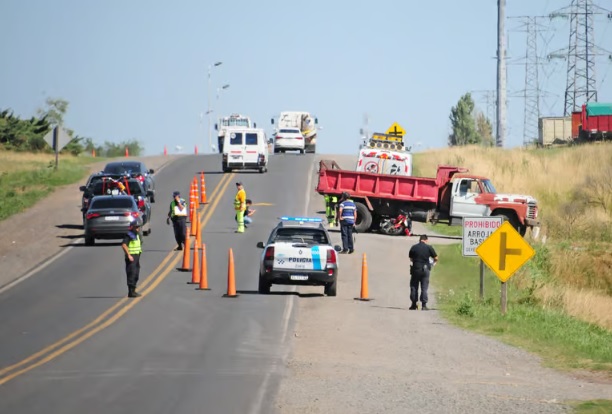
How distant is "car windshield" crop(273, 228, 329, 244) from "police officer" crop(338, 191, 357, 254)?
861cm

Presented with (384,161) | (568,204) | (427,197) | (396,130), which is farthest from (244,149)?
(427,197)

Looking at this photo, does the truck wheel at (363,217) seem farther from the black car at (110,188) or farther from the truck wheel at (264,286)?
the truck wheel at (264,286)

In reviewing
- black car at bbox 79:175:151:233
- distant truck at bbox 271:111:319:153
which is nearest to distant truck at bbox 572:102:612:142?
distant truck at bbox 271:111:319:153

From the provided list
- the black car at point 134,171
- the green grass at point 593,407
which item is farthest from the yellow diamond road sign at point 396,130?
the green grass at point 593,407

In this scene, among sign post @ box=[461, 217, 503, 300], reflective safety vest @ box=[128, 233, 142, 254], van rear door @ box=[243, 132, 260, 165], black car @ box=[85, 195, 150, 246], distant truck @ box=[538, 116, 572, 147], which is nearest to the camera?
sign post @ box=[461, 217, 503, 300]

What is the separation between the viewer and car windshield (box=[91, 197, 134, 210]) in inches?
1609

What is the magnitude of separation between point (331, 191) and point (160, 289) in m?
15.5

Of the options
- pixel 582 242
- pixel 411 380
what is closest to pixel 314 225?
pixel 411 380

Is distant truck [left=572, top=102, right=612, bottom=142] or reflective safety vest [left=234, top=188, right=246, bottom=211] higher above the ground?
distant truck [left=572, top=102, right=612, bottom=142]

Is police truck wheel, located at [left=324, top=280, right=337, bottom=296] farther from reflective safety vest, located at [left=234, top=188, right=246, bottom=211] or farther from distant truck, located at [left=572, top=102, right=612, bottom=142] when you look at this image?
distant truck, located at [left=572, top=102, right=612, bottom=142]

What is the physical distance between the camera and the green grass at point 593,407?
602 inches

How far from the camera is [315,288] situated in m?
32.2

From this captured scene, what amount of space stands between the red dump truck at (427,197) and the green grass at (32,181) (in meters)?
14.6

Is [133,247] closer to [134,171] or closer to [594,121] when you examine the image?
[134,171]
